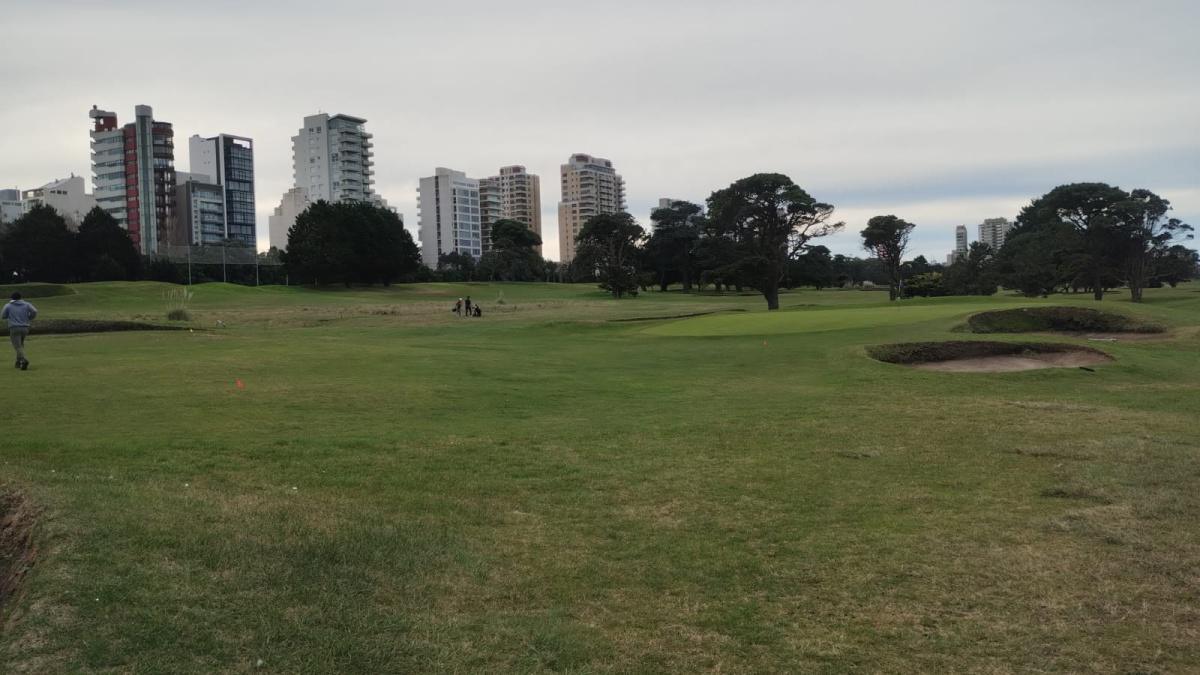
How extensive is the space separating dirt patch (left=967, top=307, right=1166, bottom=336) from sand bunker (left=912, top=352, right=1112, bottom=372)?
211 inches

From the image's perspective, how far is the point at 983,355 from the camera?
74.9ft

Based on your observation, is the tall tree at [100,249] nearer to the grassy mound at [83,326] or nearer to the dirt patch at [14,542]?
the grassy mound at [83,326]

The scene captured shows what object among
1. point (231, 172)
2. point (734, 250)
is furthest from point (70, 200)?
point (734, 250)

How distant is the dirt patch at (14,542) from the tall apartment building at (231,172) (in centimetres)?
18633

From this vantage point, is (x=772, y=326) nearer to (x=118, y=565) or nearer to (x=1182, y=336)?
(x=1182, y=336)

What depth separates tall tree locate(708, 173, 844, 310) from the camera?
61281 millimetres

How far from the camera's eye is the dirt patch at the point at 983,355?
70.3ft

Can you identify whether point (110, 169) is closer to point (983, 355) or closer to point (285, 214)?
point (285, 214)

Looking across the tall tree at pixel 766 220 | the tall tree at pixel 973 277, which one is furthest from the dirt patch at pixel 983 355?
the tall tree at pixel 973 277

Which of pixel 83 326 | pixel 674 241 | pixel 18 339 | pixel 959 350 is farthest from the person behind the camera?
pixel 674 241

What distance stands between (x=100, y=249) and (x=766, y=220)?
237 ft

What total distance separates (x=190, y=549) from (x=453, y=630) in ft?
7.71

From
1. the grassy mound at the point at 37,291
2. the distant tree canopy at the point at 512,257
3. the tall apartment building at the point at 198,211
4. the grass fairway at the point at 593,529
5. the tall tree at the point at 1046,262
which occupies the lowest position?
the grass fairway at the point at 593,529

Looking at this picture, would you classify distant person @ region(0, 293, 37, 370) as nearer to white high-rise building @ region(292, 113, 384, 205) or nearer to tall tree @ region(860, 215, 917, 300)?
tall tree @ region(860, 215, 917, 300)
